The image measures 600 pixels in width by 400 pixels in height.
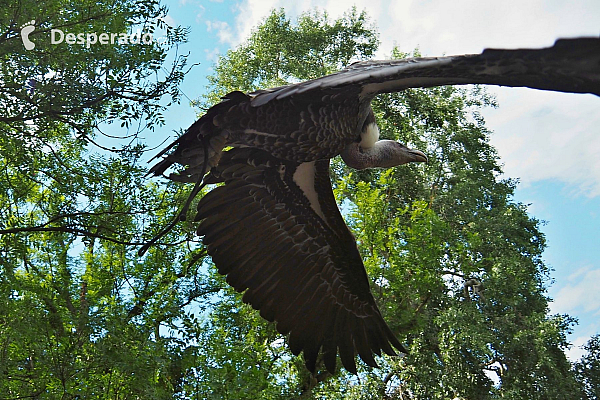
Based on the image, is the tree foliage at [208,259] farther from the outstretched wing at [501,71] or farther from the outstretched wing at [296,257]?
the outstretched wing at [501,71]

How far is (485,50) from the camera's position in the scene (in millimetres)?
2486

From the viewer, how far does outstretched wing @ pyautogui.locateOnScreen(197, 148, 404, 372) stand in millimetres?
4289

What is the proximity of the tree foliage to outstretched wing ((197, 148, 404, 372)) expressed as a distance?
1929 mm

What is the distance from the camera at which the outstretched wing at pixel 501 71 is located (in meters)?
2.20

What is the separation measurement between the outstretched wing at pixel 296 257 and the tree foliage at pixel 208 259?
75.9 inches

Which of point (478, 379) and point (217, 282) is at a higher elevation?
point (217, 282)

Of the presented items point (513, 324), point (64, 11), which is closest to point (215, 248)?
point (64, 11)

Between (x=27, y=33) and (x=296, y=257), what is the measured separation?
292 cm

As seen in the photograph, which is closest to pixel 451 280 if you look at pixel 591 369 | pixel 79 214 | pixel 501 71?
pixel 591 369

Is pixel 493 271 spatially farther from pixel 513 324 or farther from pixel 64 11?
pixel 64 11

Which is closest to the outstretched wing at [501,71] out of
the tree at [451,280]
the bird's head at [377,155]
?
the bird's head at [377,155]

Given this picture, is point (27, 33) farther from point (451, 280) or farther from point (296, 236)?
point (451, 280)

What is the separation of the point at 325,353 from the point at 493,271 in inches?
262

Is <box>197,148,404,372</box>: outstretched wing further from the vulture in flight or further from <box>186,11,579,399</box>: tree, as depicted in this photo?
<box>186,11,579,399</box>: tree
